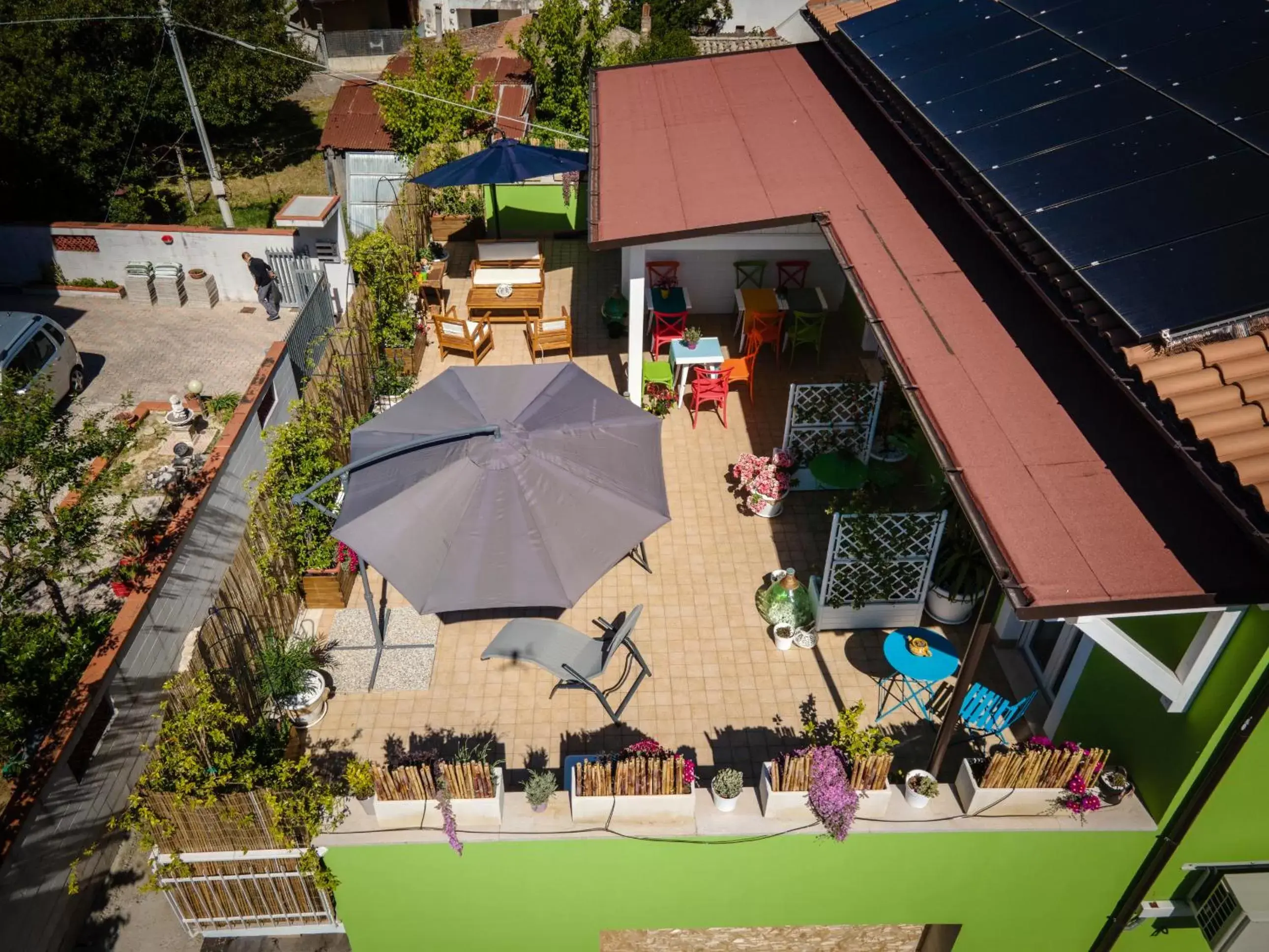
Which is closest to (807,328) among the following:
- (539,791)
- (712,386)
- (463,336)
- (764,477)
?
(712,386)

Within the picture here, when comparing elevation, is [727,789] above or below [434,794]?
above

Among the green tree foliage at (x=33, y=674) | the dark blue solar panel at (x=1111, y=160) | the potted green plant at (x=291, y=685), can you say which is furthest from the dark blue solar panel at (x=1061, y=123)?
the green tree foliage at (x=33, y=674)

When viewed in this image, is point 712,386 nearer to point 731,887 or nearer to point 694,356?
point 694,356

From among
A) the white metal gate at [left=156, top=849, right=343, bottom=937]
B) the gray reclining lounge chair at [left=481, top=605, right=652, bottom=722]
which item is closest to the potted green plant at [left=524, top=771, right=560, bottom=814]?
the gray reclining lounge chair at [left=481, top=605, right=652, bottom=722]

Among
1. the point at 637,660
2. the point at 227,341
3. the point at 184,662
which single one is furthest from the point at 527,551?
the point at 227,341

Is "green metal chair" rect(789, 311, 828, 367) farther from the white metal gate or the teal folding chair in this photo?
the white metal gate

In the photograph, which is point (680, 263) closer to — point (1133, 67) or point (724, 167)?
point (724, 167)
